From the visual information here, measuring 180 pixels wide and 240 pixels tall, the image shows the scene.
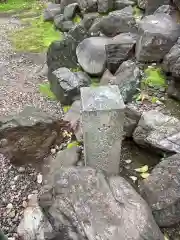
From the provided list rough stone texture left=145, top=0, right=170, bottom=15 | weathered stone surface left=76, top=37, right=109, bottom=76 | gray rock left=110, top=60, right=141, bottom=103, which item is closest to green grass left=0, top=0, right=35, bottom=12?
rough stone texture left=145, top=0, right=170, bottom=15

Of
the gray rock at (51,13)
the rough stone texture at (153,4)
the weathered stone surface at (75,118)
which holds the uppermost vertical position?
the rough stone texture at (153,4)

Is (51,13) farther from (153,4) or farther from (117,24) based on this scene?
(153,4)

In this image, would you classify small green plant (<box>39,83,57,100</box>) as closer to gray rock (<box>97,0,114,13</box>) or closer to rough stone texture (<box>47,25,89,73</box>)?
rough stone texture (<box>47,25,89,73</box>)

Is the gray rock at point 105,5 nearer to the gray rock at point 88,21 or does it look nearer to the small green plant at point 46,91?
the gray rock at point 88,21

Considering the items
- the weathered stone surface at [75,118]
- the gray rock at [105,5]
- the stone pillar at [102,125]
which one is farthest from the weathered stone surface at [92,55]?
the stone pillar at [102,125]

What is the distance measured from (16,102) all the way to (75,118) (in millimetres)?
1606

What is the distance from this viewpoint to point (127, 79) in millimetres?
5617

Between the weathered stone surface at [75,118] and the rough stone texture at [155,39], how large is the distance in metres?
1.61

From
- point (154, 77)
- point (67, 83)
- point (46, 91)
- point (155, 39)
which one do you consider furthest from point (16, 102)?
point (155, 39)

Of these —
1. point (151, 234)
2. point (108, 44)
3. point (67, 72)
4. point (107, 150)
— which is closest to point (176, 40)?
point (108, 44)

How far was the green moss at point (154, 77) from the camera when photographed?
5.75m

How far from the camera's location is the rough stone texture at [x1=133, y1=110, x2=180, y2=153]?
426 centimetres

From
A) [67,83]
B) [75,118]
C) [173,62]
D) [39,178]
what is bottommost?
[39,178]

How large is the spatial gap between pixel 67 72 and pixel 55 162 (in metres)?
2.28
